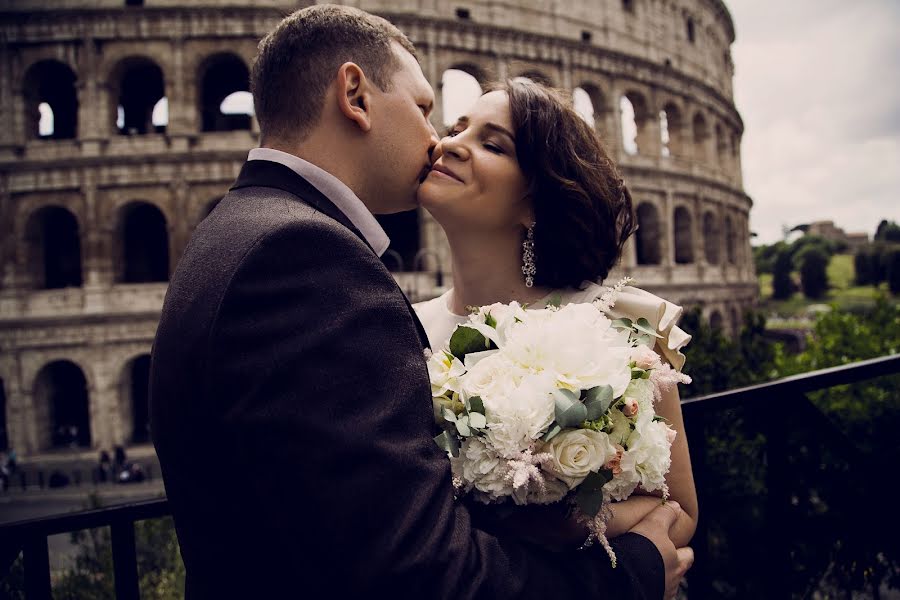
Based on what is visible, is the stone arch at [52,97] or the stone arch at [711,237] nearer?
the stone arch at [52,97]

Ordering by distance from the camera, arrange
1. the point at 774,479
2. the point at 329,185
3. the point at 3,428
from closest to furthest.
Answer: the point at 329,185
the point at 774,479
the point at 3,428

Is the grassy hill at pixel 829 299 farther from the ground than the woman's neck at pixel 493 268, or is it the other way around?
the woman's neck at pixel 493 268

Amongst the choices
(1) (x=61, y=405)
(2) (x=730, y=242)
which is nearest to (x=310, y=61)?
(1) (x=61, y=405)

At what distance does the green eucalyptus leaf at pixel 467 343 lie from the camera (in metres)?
1.60

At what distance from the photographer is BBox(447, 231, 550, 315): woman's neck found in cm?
248

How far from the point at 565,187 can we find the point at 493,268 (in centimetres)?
47

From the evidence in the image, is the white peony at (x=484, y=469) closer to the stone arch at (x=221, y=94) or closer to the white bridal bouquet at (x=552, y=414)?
the white bridal bouquet at (x=552, y=414)

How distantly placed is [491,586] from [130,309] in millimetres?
18808

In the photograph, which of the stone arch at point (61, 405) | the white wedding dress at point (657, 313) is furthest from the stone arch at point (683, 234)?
the white wedding dress at point (657, 313)

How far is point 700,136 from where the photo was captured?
25859 millimetres

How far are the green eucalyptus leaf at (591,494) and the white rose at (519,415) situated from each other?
0.54ft

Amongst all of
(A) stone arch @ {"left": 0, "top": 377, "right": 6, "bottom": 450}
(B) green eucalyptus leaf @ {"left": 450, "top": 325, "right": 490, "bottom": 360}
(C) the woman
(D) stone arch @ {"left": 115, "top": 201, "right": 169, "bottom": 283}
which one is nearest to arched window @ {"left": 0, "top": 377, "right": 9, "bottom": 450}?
(A) stone arch @ {"left": 0, "top": 377, "right": 6, "bottom": 450}

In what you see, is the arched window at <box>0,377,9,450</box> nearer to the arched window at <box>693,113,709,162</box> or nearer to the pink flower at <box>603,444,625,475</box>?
the pink flower at <box>603,444,625,475</box>

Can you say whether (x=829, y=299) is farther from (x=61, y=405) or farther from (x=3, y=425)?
(x=3, y=425)
